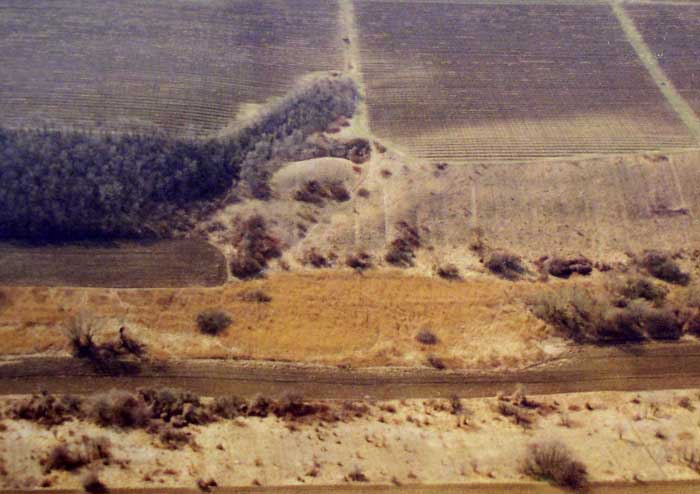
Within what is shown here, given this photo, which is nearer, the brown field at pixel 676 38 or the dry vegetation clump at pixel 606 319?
the dry vegetation clump at pixel 606 319

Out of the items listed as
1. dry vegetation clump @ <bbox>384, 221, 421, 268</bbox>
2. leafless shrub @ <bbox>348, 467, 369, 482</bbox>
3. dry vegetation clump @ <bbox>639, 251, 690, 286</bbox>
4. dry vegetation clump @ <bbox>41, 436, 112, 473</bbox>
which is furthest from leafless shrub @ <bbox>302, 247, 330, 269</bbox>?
dry vegetation clump @ <bbox>639, 251, 690, 286</bbox>

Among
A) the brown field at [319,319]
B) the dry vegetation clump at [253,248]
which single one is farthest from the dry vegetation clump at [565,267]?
the dry vegetation clump at [253,248]

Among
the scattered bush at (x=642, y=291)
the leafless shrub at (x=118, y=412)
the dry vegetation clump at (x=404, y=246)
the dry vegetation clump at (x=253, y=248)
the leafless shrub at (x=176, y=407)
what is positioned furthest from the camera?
the dry vegetation clump at (x=404, y=246)

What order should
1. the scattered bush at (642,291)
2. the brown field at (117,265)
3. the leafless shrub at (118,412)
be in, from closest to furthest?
1. the leafless shrub at (118,412)
2. the scattered bush at (642,291)
3. the brown field at (117,265)

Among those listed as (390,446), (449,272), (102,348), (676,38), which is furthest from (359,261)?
(676,38)

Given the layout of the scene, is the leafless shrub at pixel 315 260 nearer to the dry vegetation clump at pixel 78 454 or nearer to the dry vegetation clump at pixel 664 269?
the dry vegetation clump at pixel 78 454

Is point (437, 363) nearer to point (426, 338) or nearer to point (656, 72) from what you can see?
point (426, 338)
